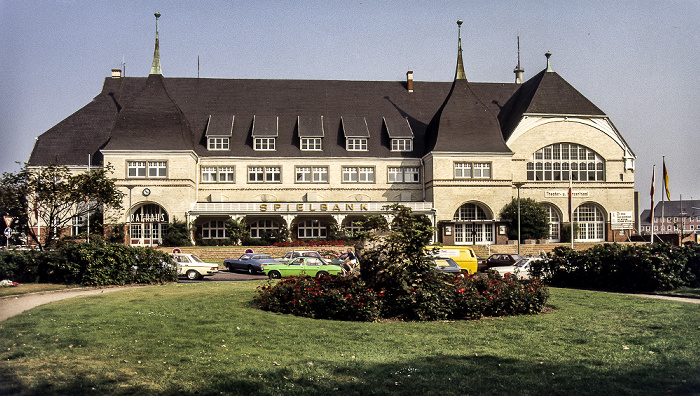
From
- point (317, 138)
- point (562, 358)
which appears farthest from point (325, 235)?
point (562, 358)

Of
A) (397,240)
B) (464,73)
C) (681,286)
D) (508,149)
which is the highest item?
(464,73)

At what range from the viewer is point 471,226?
5434cm

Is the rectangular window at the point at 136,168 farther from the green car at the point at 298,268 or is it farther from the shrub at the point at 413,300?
the shrub at the point at 413,300

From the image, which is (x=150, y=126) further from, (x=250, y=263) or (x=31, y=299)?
(x=31, y=299)

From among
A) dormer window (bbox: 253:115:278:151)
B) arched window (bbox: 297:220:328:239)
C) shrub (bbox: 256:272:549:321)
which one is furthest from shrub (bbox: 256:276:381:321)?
dormer window (bbox: 253:115:278:151)

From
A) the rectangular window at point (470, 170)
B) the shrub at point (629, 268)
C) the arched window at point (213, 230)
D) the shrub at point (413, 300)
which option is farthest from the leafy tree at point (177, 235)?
the shrub at point (413, 300)

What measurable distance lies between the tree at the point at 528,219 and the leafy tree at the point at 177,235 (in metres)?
27.2

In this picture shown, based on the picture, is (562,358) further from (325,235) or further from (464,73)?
(464,73)

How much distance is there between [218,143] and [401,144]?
56.0ft

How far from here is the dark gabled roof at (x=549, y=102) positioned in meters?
56.1

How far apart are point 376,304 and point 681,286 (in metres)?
13.2

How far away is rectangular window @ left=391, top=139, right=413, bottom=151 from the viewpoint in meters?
56.7

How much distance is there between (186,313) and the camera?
14367 millimetres

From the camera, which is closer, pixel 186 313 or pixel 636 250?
pixel 186 313
